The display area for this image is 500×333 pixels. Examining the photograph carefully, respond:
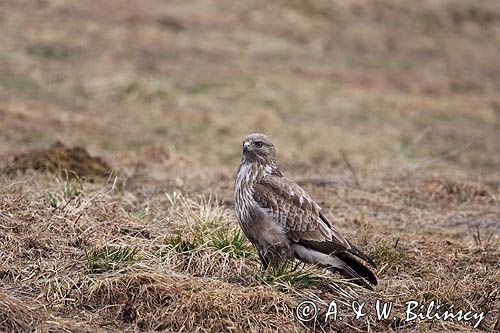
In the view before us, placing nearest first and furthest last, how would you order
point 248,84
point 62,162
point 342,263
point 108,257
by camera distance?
point 108,257
point 342,263
point 62,162
point 248,84

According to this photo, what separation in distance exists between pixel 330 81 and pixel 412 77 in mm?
3326

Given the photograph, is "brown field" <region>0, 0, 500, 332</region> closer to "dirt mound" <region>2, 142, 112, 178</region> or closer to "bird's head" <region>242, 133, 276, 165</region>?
"dirt mound" <region>2, 142, 112, 178</region>

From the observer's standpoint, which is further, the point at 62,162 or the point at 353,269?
the point at 62,162

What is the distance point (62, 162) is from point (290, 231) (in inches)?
175

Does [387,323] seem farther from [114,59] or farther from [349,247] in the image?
[114,59]

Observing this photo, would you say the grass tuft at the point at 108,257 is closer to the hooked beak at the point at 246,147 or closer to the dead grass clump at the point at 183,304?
the dead grass clump at the point at 183,304

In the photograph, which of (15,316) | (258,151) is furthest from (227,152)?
(15,316)

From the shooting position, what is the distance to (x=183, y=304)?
610cm

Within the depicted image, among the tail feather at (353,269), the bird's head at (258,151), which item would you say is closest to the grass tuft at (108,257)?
the bird's head at (258,151)

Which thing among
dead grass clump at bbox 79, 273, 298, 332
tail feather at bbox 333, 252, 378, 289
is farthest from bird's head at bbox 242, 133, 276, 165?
dead grass clump at bbox 79, 273, 298, 332

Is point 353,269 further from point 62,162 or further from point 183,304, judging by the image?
point 62,162

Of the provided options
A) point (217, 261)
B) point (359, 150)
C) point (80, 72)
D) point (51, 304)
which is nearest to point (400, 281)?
point (217, 261)

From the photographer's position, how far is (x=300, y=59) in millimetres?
24766

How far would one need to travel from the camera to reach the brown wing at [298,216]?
22.2 ft
